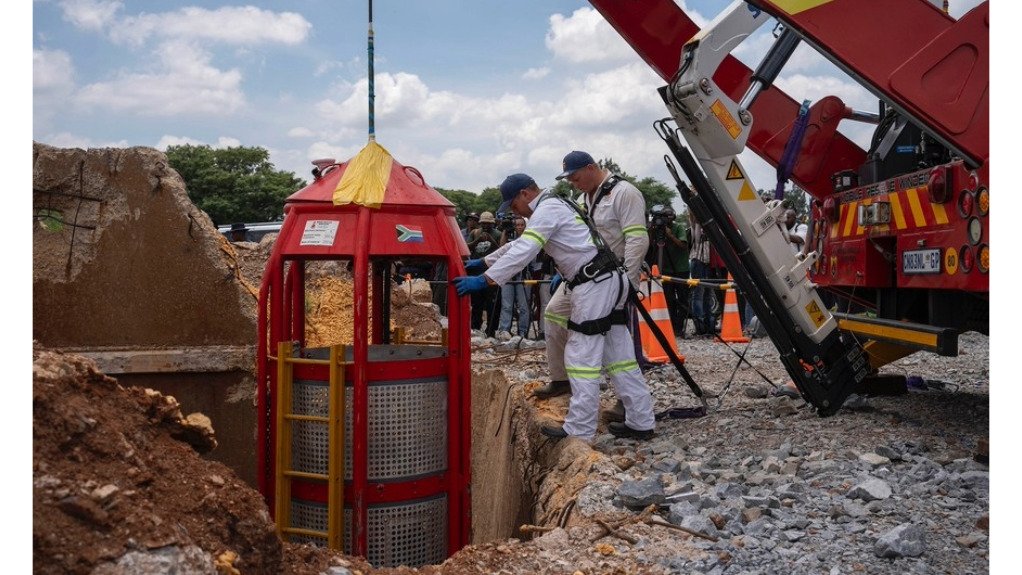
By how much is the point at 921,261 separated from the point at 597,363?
2.12 m

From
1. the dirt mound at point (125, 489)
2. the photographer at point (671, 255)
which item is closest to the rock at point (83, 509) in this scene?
the dirt mound at point (125, 489)

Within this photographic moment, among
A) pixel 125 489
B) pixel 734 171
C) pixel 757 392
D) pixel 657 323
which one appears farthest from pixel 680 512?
pixel 657 323

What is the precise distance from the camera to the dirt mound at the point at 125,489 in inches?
97.0

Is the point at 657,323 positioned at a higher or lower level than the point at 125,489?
higher

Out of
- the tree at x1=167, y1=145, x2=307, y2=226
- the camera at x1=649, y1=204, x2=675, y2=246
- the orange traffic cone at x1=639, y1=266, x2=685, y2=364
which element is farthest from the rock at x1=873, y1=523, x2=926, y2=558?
the tree at x1=167, y1=145, x2=307, y2=226

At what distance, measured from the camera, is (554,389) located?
7301 mm

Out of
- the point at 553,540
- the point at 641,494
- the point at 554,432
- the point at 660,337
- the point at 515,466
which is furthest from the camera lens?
the point at 515,466

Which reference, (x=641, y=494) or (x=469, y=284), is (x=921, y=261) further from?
(x=469, y=284)

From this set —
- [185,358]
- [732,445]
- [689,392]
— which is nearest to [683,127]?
[732,445]

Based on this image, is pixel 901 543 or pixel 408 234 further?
pixel 408 234

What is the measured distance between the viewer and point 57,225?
5.77m

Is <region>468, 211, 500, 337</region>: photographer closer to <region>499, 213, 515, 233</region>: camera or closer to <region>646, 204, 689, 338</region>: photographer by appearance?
<region>499, 213, 515, 233</region>: camera

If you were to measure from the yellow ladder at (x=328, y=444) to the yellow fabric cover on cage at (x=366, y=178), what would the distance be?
31.8 inches

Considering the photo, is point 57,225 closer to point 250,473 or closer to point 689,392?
point 250,473
